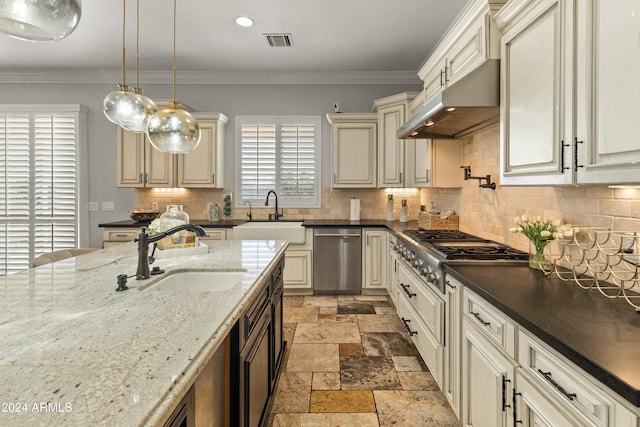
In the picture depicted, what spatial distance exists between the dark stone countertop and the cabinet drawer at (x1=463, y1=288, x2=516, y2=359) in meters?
0.05

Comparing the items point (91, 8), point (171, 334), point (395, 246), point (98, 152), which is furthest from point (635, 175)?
point (98, 152)

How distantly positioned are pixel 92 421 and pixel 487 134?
3.06 metres

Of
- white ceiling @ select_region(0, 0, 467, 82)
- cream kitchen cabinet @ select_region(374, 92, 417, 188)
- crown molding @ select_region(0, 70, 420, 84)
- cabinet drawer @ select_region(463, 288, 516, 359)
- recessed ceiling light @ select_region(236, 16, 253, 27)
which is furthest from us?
crown molding @ select_region(0, 70, 420, 84)

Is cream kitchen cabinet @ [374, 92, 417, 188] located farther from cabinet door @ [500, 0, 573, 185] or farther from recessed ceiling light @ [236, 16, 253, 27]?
cabinet door @ [500, 0, 573, 185]

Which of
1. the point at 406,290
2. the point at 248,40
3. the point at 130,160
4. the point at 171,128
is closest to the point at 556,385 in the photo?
the point at 406,290

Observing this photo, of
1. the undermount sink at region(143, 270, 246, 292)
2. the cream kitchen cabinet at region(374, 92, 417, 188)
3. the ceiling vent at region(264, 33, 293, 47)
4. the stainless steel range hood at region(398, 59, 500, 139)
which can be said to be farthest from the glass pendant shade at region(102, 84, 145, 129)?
the cream kitchen cabinet at region(374, 92, 417, 188)

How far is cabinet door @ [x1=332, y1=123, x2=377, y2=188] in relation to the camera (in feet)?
15.0

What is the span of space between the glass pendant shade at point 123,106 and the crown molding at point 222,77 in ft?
9.42

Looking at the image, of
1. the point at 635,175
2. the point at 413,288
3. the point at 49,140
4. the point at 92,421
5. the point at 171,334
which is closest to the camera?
the point at 92,421

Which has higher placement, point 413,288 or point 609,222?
point 609,222

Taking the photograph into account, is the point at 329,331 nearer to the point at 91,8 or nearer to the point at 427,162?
the point at 427,162

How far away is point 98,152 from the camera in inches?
196

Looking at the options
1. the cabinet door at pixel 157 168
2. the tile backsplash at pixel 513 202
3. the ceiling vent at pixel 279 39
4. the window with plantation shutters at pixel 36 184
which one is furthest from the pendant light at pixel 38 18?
the window with plantation shutters at pixel 36 184

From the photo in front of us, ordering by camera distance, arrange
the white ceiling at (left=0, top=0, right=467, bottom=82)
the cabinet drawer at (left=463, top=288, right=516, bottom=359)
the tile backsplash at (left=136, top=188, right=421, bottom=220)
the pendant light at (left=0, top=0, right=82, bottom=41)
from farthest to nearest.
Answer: the tile backsplash at (left=136, top=188, right=421, bottom=220) → the white ceiling at (left=0, top=0, right=467, bottom=82) → the cabinet drawer at (left=463, top=288, right=516, bottom=359) → the pendant light at (left=0, top=0, right=82, bottom=41)
